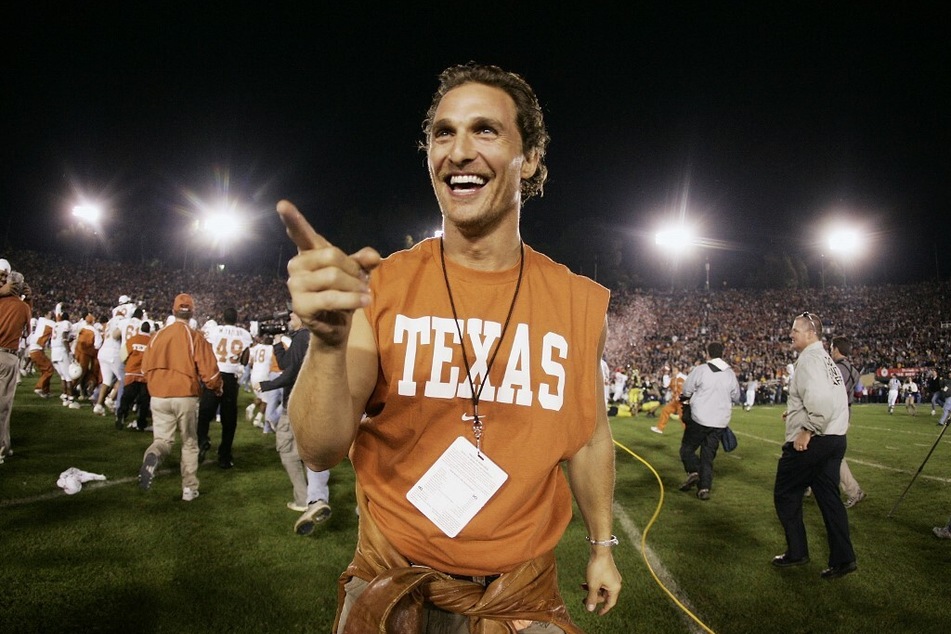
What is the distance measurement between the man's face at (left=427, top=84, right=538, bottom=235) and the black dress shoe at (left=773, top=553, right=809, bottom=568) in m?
5.74

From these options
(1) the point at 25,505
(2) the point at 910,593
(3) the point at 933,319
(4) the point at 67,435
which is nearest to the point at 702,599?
(2) the point at 910,593

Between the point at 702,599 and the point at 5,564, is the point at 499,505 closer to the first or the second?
the point at 702,599

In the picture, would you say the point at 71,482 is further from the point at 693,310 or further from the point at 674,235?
the point at 674,235

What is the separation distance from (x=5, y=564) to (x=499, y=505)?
5.37m

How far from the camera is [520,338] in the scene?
179cm

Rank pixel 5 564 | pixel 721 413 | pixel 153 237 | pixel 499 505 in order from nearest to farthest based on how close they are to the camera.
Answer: pixel 499 505
pixel 5 564
pixel 721 413
pixel 153 237

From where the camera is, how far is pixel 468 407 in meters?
1.67

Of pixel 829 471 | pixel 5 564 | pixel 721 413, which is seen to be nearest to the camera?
pixel 5 564

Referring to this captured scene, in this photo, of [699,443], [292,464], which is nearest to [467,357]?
[292,464]

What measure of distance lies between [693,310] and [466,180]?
191ft

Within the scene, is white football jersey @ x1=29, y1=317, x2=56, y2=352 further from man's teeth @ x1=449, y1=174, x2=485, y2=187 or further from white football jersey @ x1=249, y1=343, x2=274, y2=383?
man's teeth @ x1=449, y1=174, x2=485, y2=187

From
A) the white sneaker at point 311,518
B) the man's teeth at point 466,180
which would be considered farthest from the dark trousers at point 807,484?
the man's teeth at point 466,180

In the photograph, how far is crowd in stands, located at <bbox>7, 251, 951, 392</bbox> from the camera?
39344mm

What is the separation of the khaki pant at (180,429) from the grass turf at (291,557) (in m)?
0.41
